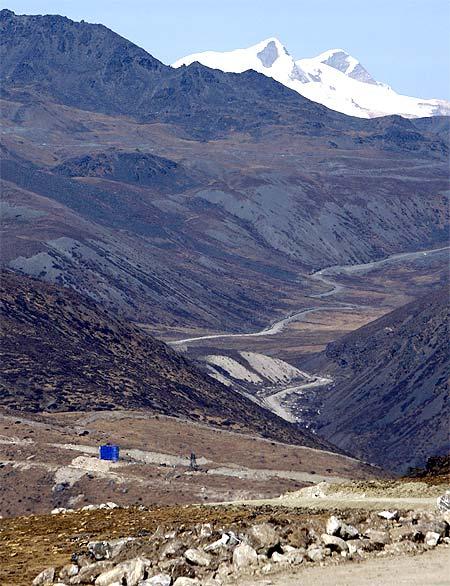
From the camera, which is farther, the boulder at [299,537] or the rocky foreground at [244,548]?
the boulder at [299,537]

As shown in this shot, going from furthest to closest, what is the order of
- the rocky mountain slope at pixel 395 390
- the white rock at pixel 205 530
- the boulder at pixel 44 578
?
the rocky mountain slope at pixel 395 390 → the white rock at pixel 205 530 → the boulder at pixel 44 578

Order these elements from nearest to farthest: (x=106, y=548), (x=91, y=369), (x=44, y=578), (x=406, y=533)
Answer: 1. (x=44, y=578)
2. (x=406, y=533)
3. (x=106, y=548)
4. (x=91, y=369)

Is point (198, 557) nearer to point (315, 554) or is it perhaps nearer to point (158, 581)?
point (158, 581)

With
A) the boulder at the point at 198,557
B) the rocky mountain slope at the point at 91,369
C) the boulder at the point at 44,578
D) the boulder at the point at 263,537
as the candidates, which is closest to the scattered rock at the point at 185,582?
the boulder at the point at 198,557

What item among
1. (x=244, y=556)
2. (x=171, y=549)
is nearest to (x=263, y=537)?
(x=244, y=556)

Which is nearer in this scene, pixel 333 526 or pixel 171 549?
pixel 171 549

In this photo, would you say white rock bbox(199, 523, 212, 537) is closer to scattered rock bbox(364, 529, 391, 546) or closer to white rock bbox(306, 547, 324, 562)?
white rock bbox(306, 547, 324, 562)

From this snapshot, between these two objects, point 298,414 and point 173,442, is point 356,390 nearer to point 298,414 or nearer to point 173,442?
point 298,414

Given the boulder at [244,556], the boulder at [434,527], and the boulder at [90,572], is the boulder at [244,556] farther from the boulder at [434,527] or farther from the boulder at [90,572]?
the boulder at [434,527]

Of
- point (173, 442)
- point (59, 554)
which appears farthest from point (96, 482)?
point (59, 554)
